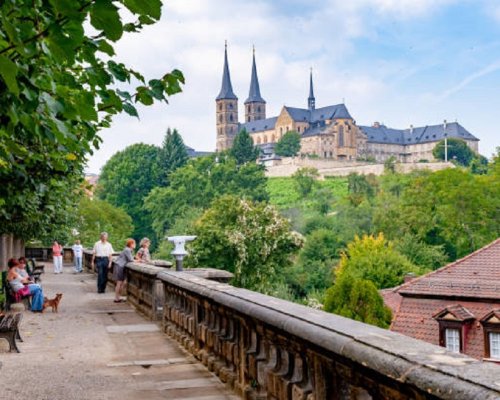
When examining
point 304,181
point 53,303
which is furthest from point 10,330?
point 304,181

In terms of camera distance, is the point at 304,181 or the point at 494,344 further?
the point at 304,181

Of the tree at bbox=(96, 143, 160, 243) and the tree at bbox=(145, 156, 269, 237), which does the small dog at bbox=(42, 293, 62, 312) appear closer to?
the tree at bbox=(145, 156, 269, 237)

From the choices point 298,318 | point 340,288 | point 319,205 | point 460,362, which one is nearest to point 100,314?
point 298,318

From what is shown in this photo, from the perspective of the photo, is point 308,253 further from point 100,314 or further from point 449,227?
point 100,314

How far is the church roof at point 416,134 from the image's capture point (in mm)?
184500

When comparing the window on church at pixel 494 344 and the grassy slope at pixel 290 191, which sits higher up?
the grassy slope at pixel 290 191

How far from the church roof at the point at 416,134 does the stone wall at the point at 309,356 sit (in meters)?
182

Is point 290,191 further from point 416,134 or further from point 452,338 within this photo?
point 452,338

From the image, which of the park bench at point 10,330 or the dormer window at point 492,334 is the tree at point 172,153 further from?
the park bench at point 10,330

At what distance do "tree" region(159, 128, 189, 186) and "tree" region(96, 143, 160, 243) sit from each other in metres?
2.11

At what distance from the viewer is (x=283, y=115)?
189375 millimetres

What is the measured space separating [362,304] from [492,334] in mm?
15400

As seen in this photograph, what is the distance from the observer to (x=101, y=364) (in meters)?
8.41

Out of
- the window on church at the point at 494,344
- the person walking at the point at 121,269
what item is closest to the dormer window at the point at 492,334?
the window on church at the point at 494,344
